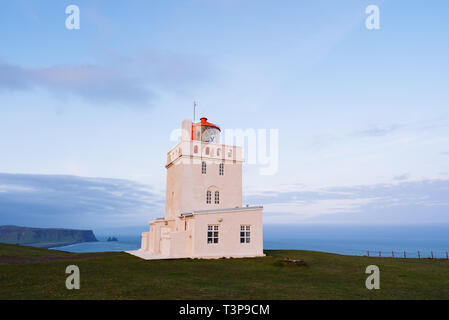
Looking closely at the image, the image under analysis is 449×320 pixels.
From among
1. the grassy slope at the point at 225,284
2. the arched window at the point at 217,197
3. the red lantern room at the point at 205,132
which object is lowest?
the grassy slope at the point at 225,284

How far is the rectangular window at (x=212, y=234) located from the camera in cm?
2506

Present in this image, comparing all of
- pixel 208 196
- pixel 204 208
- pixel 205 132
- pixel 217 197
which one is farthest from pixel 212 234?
pixel 205 132

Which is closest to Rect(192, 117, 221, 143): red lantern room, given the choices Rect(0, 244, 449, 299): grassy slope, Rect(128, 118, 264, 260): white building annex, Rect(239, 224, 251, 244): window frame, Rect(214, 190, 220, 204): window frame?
Rect(128, 118, 264, 260): white building annex

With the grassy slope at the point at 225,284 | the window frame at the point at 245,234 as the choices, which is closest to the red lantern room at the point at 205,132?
the window frame at the point at 245,234

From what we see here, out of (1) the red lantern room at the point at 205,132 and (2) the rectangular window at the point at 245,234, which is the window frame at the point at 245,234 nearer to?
(2) the rectangular window at the point at 245,234

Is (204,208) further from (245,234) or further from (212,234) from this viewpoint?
(245,234)

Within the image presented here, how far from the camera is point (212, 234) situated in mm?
25109

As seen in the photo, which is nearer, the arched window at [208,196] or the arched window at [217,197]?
the arched window at [208,196]

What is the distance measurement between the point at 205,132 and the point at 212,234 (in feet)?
39.0

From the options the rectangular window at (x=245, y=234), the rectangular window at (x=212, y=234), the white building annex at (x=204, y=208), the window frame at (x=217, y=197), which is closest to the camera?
the white building annex at (x=204, y=208)

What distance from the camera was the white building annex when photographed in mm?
24922

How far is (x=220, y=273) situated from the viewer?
16.7 metres
